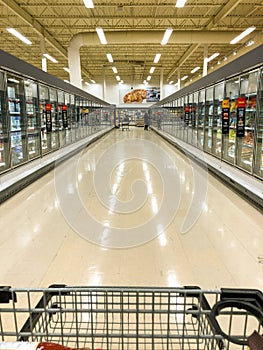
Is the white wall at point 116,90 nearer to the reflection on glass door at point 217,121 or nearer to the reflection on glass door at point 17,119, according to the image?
the reflection on glass door at point 217,121

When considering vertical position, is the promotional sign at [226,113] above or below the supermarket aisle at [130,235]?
above

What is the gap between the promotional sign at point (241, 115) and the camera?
577 cm

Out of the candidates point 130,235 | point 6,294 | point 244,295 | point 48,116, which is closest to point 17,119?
point 48,116

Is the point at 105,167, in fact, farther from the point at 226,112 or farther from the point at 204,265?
Answer: the point at 204,265

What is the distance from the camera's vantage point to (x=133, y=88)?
112ft

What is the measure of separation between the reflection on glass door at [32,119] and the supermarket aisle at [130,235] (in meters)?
1.62

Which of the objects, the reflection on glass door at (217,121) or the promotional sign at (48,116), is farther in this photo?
the promotional sign at (48,116)

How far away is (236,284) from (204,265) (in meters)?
0.38

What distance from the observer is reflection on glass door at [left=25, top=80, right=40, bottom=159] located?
283 inches

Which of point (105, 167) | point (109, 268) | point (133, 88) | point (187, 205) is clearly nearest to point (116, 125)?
point (133, 88)

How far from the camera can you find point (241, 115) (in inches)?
230

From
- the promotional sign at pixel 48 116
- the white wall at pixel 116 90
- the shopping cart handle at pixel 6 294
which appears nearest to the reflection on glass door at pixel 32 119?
the promotional sign at pixel 48 116

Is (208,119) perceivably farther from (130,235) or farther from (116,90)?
(116,90)

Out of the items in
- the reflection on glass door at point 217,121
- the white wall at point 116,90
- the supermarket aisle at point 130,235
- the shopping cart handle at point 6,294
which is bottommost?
the supermarket aisle at point 130,235
